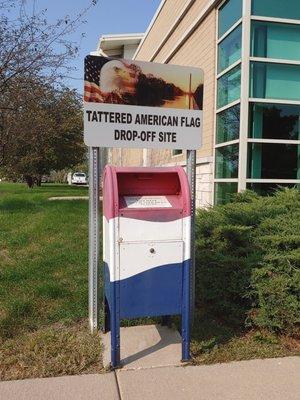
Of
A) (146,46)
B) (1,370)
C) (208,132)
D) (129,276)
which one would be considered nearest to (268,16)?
(208,132)

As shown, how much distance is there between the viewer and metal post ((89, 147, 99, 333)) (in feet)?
12.4

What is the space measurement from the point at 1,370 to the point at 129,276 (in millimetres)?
1170

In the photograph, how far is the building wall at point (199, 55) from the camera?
9.33 meters

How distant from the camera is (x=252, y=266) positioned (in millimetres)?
4078

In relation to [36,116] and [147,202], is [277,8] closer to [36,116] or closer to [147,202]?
[147,202]

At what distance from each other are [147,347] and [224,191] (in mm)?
5180

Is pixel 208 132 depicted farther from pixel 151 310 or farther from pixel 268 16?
pixel 151 310

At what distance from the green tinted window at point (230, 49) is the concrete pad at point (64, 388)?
21.2ft

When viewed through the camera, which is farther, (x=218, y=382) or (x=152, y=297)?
(x=152, y=297)

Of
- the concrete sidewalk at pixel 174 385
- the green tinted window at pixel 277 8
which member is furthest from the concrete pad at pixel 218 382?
the green tinted window at pixel 277 8

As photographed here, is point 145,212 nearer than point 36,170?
Yes

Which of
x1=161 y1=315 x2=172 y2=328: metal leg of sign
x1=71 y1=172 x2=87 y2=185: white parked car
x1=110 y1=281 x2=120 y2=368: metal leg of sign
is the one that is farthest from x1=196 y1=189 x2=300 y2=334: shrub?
x1=71 y1=172 x2=87 y2=185: white parked car

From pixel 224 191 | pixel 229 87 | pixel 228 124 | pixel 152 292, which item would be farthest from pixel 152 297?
pixel 229 87

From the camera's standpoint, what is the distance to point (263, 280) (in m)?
3.95
